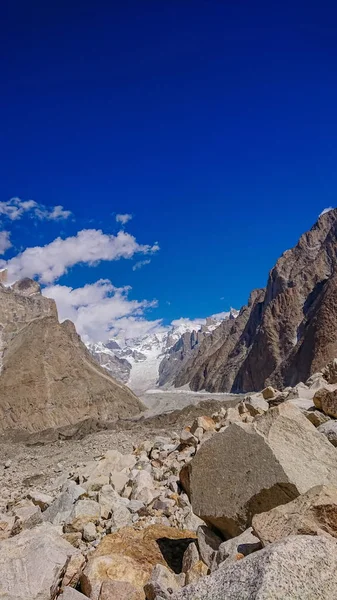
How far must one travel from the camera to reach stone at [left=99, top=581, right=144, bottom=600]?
4074 mm

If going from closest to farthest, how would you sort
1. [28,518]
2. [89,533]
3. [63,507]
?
[89,533]
[28,518]
[63,507]

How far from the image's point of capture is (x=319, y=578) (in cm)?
267

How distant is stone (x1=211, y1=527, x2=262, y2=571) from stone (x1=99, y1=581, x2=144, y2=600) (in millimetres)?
752

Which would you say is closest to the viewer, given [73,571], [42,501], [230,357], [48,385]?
[73,571]

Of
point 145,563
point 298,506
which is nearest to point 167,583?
point 145,563

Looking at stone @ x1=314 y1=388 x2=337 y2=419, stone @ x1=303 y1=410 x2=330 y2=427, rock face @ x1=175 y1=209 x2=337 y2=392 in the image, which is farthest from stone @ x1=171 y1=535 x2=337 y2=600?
rock face @ x1=175 y1=209 x2=337 y2=392

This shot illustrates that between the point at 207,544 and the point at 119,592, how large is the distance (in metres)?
1.03

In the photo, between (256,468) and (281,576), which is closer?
(281,576)

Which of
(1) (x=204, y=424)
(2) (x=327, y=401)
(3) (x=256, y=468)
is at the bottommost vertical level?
(1) (x=204, y=424)

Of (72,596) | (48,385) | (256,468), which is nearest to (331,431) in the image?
(256,468)

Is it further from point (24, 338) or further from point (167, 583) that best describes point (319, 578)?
point (24, 338)

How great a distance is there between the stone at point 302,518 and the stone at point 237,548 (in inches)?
7.7

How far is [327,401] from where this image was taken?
7.98 metres

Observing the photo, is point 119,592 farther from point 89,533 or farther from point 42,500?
point 42,500
